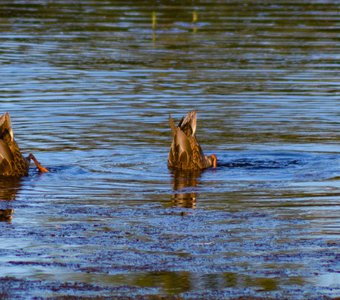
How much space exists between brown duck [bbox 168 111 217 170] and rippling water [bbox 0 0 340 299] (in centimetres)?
20

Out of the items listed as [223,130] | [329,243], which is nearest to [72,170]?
[223,130]

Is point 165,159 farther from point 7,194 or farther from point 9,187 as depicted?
point 7,194

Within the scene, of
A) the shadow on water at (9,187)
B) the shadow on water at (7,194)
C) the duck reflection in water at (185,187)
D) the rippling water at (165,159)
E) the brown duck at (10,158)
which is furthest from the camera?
the brown duck at (10,158)

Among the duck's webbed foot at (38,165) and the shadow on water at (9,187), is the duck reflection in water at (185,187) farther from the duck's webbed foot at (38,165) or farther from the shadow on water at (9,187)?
the shadow on water at (9,187)

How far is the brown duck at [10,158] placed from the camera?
41.3 ft

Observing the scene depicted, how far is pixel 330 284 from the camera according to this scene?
786 cm

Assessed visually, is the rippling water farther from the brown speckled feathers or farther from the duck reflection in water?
the brown speckled feathers

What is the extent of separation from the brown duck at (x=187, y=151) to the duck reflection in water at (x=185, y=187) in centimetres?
10

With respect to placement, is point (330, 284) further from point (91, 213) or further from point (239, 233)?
point (91, 213)

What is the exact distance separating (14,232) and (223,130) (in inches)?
256

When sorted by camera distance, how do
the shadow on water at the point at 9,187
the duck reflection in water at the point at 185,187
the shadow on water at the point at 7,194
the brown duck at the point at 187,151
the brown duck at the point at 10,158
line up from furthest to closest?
1. the brown duck at the point at 187,151
2. the brown duck at the point at 10,158
3. the shadow on water at the point at 9,187
4. the duck reflection in water at the point at 185,187
5. the shadow on water at the point at 7,194

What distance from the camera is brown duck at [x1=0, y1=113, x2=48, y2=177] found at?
12602mm

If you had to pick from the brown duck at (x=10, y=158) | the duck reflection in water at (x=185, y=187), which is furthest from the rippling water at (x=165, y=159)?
the brown duck at (x=10, y=158)

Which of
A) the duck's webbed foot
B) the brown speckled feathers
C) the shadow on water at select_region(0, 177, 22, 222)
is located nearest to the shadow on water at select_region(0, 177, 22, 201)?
the shadow on water at select_region(0, 177, 22, 222)
